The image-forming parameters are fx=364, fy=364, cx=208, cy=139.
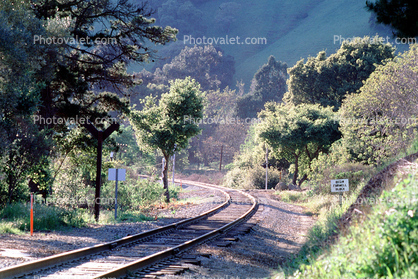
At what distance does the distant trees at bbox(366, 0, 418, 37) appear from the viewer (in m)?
10.0

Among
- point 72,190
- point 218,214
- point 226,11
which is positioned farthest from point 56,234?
point 226,11

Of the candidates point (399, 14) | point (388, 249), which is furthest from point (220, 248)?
point (399, 14)

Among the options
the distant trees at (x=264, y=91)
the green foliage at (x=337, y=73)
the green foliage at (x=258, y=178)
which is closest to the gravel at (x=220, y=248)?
the green foliage at (x=258, y=178)

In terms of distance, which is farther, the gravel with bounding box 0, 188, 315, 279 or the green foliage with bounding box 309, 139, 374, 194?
the green foliage with bounding box 309, 139, 374, 194

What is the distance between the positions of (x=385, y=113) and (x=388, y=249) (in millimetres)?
18203

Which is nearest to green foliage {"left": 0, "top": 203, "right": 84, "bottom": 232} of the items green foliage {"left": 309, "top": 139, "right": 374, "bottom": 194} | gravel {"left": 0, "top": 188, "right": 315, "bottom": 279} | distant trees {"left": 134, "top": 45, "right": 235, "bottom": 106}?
gravel {"left": 0, "top": 188, "right": 315, "bottom": 279}

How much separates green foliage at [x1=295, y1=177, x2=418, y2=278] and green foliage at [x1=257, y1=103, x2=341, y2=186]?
2847 centimetres

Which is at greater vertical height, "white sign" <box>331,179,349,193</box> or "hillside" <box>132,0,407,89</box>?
"hillside" <box>132,0,407,89</box>

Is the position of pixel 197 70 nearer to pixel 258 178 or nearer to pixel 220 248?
pixel 258 178

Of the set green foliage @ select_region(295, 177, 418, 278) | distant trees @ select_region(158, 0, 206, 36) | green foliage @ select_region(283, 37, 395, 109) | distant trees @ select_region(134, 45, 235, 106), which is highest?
distant trees @ select_region(158, 0, 206, 36)

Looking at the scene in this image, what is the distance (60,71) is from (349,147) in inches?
662

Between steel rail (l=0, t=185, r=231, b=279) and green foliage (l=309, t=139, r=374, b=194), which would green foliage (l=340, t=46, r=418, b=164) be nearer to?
green foliage (l=309, t=139, r=374, b=194)

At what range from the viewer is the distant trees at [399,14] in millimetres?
10031

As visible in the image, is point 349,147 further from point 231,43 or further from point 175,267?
point 231,43
